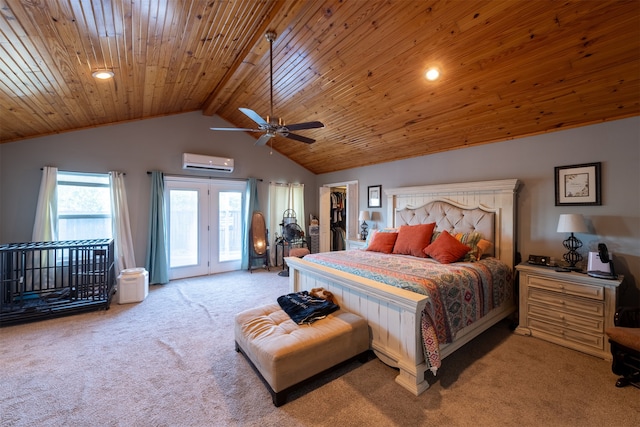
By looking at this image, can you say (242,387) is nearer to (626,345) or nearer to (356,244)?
(626,345)

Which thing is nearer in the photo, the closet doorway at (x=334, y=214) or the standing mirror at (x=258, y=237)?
the standing mirror at (x=258, y=237)

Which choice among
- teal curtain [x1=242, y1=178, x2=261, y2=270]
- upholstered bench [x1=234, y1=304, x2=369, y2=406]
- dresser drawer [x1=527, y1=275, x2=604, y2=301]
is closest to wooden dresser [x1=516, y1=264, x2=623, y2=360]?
dresser drawer [x1=527, y1=275, x2=604, y2=301]

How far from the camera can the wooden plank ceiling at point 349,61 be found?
198 cm

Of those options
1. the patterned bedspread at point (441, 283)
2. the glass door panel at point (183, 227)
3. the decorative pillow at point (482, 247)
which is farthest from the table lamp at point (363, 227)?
the glass door panel at point (183, 227)

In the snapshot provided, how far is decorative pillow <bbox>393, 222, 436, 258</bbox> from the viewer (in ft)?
11.4

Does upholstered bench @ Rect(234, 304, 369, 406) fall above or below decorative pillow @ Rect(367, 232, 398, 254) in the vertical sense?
below

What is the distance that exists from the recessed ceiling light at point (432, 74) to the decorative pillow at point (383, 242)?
6.74 feet

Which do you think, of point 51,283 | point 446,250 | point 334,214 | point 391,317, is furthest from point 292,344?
point 334,214

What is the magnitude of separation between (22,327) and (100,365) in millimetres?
1609

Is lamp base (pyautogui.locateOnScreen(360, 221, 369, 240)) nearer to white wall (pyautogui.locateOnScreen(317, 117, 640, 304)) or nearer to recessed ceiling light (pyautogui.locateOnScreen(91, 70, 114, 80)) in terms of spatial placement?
white wall (pyautogui.locateOnScreen(317, 117, 640, 304))

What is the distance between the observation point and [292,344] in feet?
6.36

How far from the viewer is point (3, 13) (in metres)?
1.61

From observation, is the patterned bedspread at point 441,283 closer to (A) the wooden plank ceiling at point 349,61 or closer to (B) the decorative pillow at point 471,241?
A: (B) the decorative pillow at point 471,241

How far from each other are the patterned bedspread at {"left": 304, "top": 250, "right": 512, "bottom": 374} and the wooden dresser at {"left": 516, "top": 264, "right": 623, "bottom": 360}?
27cm
